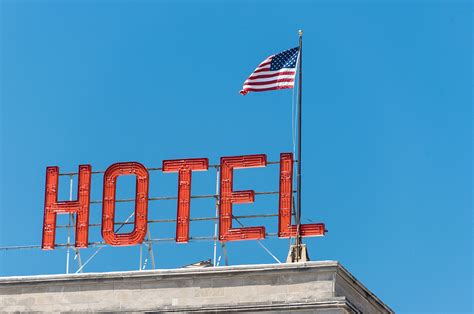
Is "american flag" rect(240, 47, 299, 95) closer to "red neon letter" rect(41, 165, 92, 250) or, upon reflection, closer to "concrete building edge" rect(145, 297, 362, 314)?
"red neon letter" rect(41, 165, 92, 250)

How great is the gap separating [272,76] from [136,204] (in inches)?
360

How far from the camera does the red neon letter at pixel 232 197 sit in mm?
98125

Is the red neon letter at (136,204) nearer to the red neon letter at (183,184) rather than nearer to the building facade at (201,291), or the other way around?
the red neon letter at (183,184)

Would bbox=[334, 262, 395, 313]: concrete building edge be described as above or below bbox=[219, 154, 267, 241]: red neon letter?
below

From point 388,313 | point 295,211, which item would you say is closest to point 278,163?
point 295,211

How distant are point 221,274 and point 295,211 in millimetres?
5428

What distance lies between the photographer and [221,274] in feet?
313

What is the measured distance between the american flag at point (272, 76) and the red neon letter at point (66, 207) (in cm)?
867

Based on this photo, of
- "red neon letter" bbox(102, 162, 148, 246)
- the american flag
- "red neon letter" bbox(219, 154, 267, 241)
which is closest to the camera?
"red neon letter" bbox(219, 154, 267, 241)

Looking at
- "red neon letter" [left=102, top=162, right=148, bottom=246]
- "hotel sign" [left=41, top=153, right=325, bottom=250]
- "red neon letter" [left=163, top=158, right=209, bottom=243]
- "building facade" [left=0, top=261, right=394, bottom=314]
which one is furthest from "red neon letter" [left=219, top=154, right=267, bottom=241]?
"red neon letter" [left=102, top=162, right=148, bottom=246]

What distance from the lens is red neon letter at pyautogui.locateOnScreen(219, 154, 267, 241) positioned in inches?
3863

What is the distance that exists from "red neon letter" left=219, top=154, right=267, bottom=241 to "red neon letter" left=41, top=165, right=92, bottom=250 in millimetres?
6498

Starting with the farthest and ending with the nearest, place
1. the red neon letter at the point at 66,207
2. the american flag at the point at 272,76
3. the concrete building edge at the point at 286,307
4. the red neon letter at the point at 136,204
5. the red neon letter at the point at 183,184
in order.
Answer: the american flag at the point at 272,76, the red neon letter at the point at 66,207, the red neon letter at the point at 136,204, the red neon letter at the point at 183,184, the concrete building edge at the point at 286,307

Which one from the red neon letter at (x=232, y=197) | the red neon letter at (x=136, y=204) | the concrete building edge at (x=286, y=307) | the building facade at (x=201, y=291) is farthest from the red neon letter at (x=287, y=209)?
the red neon letter at (x=136, y=204)
